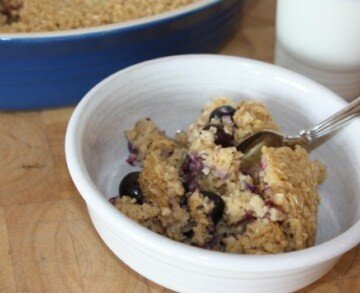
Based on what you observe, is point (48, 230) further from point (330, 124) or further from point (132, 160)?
point (330, 124)

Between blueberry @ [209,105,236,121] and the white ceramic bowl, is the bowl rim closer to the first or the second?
the white ceramic bowl

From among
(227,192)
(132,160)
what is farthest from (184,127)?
(227,192)

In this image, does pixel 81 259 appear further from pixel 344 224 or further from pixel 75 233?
pixel 344 224

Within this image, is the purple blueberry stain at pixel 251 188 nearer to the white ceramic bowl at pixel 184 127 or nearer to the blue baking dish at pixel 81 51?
the white ceramic bowl at pixel 184 127

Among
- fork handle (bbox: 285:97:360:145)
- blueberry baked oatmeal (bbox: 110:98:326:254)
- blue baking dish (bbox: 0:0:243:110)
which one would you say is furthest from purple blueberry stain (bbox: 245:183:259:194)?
blue baking dish (bbox: 0:0:243:110)

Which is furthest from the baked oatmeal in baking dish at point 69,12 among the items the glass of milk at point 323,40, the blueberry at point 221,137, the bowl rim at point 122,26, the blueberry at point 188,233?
the blueberry at point 188,233
